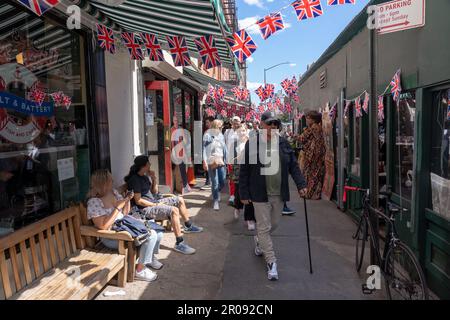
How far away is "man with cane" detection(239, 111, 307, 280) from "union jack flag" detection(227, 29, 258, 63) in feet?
2.34

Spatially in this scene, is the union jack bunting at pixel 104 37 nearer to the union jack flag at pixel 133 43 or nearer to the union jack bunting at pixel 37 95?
the union jack flag at pixel 133 43

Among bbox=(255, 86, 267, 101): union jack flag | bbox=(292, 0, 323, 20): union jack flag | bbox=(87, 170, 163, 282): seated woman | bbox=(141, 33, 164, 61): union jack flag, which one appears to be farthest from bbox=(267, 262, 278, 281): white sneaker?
bbox=(255, 86, 267, 101): union jack flag

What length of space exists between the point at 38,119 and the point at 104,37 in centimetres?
133

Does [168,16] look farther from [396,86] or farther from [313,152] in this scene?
[313,152]

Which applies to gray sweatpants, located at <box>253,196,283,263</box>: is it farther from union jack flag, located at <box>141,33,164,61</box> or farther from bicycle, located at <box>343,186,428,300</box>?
union jack flag, located at <box>141,33,164,61</box>

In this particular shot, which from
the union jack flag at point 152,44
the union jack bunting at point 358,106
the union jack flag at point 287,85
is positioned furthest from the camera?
the union jack flag at point 287,85

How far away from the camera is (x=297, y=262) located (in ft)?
14.3

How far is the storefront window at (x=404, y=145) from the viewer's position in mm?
4258

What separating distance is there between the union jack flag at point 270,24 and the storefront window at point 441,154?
175 centimetres

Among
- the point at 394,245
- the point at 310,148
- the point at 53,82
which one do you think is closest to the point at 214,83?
the point at 310,148

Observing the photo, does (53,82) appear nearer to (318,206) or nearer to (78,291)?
(78,291)

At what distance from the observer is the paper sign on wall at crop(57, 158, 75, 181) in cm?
413

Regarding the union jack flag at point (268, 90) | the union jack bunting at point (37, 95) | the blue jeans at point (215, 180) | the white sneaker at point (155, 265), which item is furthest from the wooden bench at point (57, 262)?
the union jack flag at point (268, 90)

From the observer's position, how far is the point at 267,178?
158 inches
